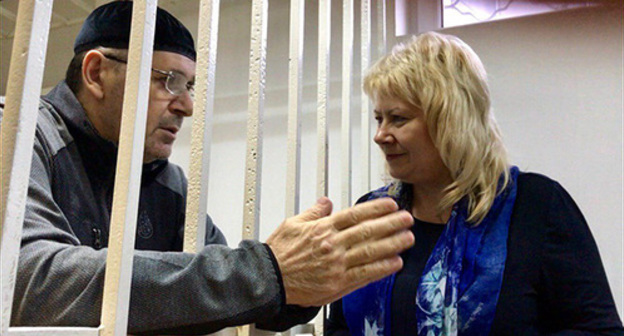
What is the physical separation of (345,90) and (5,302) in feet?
3.42

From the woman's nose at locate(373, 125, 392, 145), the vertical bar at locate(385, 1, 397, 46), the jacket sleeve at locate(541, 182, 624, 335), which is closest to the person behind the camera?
the jacket sleeve at locate(541, 182, 624, 335)

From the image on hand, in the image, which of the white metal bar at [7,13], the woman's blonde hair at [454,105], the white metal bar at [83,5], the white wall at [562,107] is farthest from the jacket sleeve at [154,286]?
the white metal bar at [7,13]

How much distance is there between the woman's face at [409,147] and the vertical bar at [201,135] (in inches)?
18.8

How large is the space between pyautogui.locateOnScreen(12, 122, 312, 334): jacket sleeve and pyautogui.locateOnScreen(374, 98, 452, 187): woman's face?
58 cm

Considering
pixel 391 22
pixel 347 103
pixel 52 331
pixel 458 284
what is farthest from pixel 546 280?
pixel 391 22

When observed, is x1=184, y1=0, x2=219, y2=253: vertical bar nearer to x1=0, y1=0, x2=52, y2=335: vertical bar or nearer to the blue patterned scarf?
x1=0, y1=0, x2=52, y2=335: vertical bar

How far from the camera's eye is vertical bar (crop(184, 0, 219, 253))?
2.35 ft

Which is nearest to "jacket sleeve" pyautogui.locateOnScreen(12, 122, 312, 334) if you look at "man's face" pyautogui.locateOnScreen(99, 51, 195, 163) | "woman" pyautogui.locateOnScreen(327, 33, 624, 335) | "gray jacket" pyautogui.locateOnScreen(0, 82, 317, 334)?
"gray jacket" pyautogui.locateOnScreen(0, 82, 317, 334)

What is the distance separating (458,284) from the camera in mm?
960

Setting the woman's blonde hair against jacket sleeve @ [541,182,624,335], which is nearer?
jacket sleeve @ [541,182,624,335]

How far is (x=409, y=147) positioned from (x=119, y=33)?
634mm

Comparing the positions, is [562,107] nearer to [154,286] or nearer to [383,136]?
[383,136]

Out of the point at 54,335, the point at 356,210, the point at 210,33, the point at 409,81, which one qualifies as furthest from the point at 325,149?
the point at 54,335

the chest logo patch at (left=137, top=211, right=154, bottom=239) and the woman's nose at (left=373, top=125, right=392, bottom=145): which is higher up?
the woman's nose at (left=373, top=125, right=392, bottom=145)
